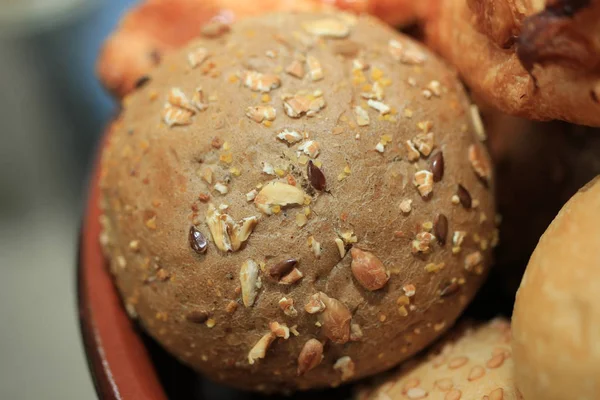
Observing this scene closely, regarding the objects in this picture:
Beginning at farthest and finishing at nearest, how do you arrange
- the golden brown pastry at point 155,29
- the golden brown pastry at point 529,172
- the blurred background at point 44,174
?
the blurred background at point 44,174
the golden brown pastry at point 155,29
the golden brown pastry at point 529,172

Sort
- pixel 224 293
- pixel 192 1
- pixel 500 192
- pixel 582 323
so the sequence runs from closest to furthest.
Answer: pixel 582 323 → pixel 224 293 → pixel 500 192 → pixel 192 1

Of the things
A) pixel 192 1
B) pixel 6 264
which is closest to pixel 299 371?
pixel 192 1

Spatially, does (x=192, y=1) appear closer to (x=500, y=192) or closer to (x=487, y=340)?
(x=500, y=192)

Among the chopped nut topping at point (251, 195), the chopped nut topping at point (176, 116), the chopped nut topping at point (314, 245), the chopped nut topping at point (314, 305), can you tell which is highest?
the chopped nut topping at point (176, 116)

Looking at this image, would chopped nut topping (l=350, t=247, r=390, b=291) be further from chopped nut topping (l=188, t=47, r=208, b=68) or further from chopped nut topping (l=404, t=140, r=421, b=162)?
chopped nut topping (l=188, t=47, r=208, b=68)

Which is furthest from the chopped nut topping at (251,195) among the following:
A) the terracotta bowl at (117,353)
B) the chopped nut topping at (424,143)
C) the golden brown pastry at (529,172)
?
the golden brown pastry at (529,172)

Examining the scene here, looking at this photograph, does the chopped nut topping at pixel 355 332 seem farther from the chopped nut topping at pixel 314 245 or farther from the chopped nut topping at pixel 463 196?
the chopped nut topping at pixel 463 196

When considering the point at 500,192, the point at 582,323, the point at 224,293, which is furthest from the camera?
the point at 500,192
